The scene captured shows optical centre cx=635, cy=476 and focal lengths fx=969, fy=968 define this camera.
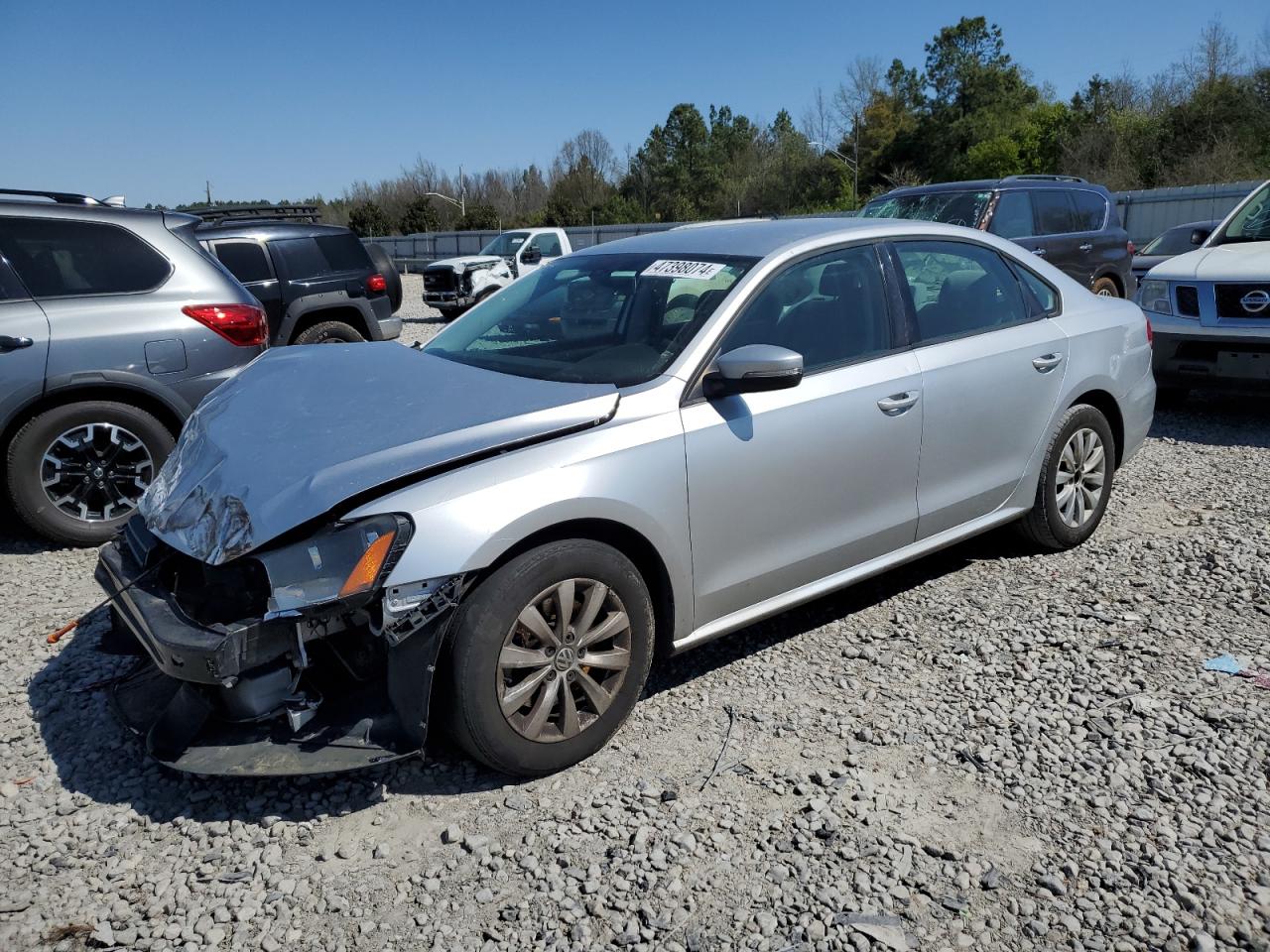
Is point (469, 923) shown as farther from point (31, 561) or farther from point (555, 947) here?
point (31, 561)

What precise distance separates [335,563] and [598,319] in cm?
169

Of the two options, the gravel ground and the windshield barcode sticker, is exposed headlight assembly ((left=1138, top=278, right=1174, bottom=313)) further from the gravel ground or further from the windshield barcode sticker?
the windshield barcode sticker

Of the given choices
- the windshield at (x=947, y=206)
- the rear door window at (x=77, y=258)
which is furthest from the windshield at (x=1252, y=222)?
the rear door window at (x=77, y=258)

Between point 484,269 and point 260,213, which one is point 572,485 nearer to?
point 260,213

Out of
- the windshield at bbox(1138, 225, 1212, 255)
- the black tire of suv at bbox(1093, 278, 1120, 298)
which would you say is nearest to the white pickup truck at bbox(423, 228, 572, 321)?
the black tire of suv at bbox(1093, 278, 1120, 298)

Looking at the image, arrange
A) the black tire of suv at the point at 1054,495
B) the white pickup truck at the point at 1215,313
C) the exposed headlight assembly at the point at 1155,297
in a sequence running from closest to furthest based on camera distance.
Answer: the black tire of suv at the point at 1054,495
the white pickup truck at the point at 1215,313
the exposed headlight assembly at the point at 1155,297

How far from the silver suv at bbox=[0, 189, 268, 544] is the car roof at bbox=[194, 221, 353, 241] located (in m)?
4.05

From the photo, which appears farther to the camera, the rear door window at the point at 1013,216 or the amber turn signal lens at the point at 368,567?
the rear door window at the point at 1013,216

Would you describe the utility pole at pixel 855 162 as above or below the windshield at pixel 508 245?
above

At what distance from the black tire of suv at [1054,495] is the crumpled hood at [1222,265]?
3.38m

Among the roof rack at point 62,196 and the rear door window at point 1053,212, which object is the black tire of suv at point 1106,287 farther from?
the roof rack at point 62,196

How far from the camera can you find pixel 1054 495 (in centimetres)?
478

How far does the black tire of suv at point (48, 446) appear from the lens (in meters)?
5.21

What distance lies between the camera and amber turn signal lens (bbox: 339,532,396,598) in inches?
106
